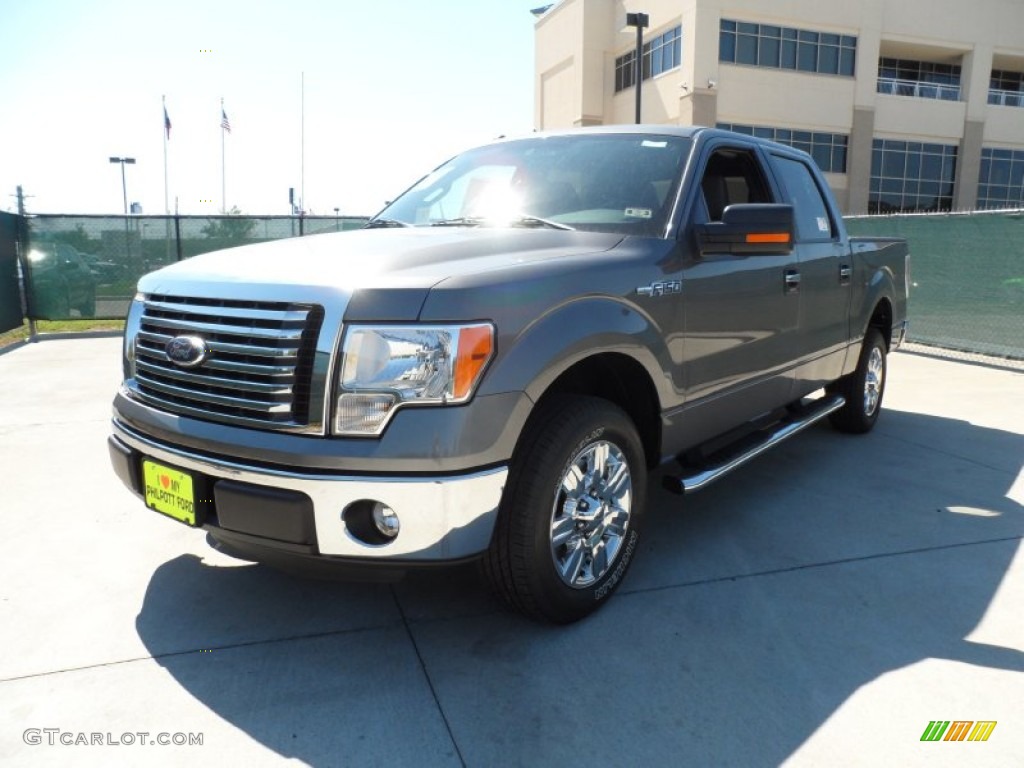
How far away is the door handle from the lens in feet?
13.9

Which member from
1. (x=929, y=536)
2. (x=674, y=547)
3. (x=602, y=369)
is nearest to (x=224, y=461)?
(x=602, y=369)

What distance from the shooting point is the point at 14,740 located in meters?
2.32

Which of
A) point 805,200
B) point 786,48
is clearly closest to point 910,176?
point 786,48

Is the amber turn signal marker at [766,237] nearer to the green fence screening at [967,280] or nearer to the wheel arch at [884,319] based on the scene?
the wheel arch at [884,319]

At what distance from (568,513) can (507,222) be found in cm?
139

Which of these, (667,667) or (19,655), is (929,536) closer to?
(667,667)

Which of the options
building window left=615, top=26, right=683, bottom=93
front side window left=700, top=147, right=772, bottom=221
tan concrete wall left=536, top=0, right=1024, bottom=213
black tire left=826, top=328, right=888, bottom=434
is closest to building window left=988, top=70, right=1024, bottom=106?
tan concrete wall left=536, top=0, right=1024, bottom=213

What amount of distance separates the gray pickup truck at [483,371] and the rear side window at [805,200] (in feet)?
2.23

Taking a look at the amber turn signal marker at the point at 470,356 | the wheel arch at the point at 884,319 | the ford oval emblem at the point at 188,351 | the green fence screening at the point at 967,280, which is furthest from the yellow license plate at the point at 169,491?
the green fence screening at the point at 967,280

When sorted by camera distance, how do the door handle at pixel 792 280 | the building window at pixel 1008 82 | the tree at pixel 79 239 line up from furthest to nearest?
1. the building window at pixel 1008 82
2. the tree at pixel 79 239
3. the door handle at pixel 792 280

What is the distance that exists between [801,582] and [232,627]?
7.72ft

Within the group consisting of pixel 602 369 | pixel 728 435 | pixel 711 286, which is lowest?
pixel 728 435

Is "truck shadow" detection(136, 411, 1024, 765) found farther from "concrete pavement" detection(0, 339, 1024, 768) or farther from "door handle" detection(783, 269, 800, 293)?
"door handle" detection(783, 269, 800, 293)

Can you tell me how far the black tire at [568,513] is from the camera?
266 centimetres
